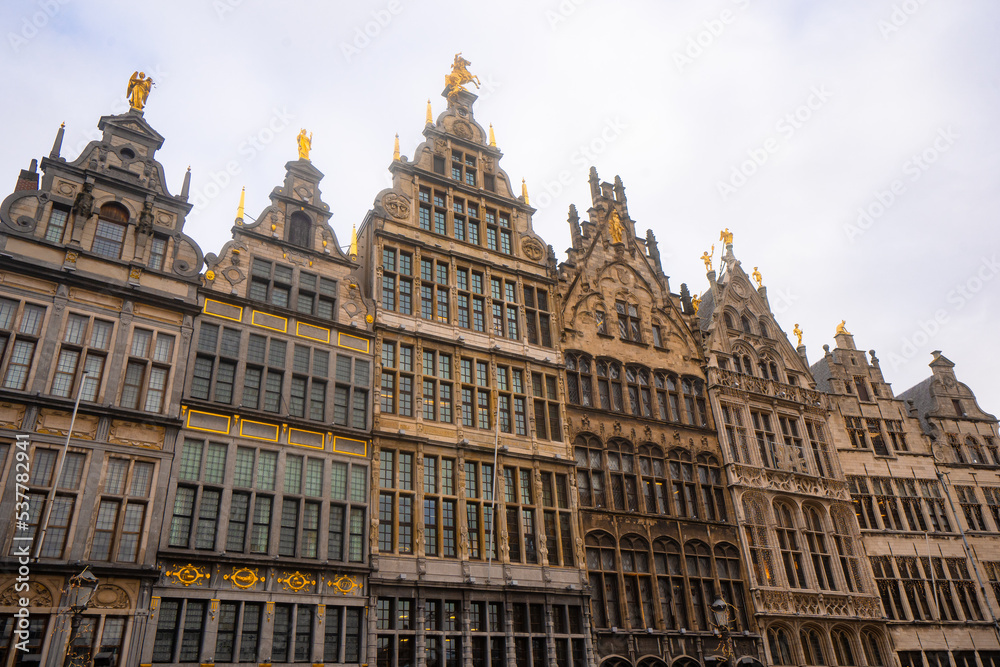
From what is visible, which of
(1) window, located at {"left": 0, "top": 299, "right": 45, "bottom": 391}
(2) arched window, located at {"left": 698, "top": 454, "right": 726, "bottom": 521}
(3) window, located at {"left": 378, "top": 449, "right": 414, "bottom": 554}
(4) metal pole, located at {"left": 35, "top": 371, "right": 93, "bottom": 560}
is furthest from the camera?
(2) arched window, located at {"left": 698, "top": 454, "right": 726, "bottom": 521}

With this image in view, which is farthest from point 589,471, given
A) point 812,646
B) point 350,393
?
point 812,646

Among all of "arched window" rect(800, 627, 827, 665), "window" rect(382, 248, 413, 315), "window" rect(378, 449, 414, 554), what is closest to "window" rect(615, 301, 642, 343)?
"window" rect(382, 248, 413, 315)

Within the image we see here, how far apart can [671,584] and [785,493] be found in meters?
7.94

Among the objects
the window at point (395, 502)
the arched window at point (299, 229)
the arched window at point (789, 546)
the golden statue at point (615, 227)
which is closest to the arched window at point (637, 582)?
the arched window at point (789, 546)

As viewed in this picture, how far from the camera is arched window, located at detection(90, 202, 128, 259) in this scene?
23250 mm

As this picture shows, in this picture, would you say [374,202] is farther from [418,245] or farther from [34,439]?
[34,439]

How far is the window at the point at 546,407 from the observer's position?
29.4m

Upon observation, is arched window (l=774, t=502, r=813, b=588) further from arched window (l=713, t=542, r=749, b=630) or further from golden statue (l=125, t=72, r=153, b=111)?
golden statue (l=125, t=72, r=153, b=111)

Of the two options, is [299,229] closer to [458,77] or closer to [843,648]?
[458,77]

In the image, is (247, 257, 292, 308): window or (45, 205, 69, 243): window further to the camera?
(247, 257, 292, 308): window

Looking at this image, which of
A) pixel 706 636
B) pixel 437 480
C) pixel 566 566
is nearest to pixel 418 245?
pixel 437 480

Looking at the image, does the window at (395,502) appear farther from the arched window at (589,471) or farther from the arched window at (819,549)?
the arched window at (819,549)

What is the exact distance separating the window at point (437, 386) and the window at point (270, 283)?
17.1 feet

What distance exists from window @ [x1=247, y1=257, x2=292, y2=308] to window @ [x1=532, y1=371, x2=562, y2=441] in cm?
969
